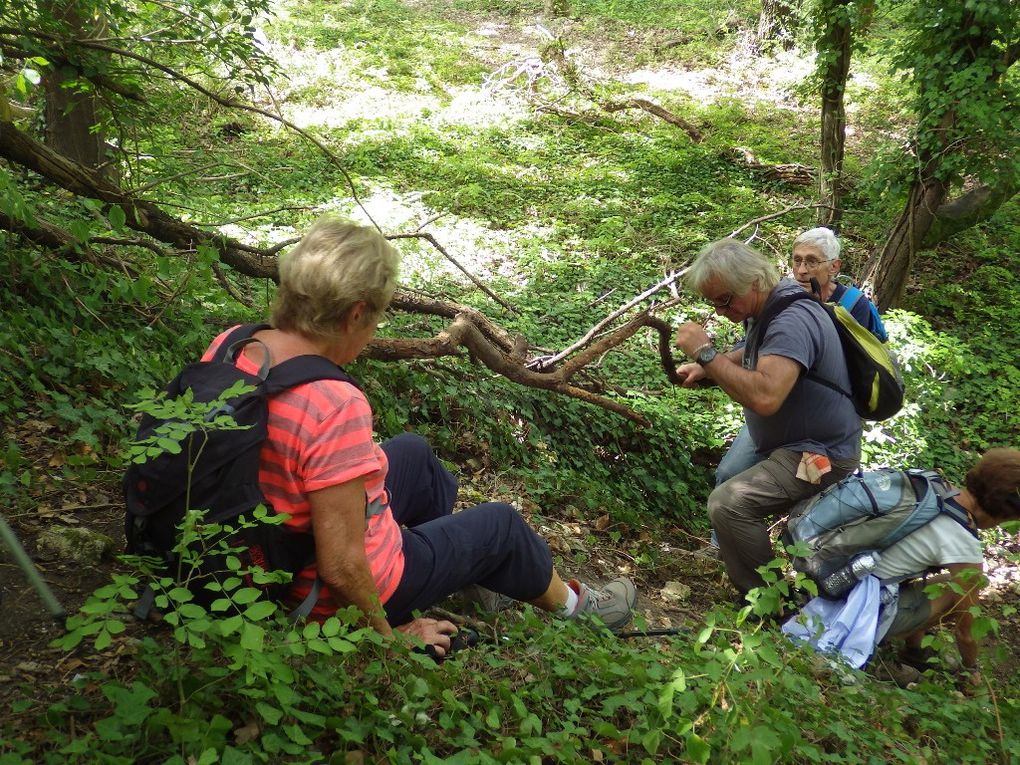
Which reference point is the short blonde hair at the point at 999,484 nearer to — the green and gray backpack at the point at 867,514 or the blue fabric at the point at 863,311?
the green and gray backpack at the point at 867,514

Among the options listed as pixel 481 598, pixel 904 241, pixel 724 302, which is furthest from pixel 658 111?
pixel 481 598

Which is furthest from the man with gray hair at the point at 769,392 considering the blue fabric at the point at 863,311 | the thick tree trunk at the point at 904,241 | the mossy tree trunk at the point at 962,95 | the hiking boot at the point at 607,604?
the thick tree trunk at the point at 904,241

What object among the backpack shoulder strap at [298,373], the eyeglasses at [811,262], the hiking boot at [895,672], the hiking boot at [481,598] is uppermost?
the eyeglasses at [811,262]

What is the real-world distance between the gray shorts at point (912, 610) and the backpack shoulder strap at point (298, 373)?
3.14 meters

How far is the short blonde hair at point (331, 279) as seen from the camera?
2.22 m

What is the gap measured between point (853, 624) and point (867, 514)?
53 centimetres

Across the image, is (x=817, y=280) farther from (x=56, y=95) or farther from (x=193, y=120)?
(x=193, y=120)

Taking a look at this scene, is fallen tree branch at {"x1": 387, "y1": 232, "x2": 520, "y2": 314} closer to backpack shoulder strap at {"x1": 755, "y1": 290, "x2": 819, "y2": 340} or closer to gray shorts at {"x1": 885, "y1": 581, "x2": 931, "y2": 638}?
backpack shoulder strap at {"x1": 755, "y1": 290, "x2": 819, "y2": 340}

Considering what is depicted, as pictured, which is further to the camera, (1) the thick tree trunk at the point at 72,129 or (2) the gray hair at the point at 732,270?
(1) the thick tree trunk at the point at 72,129

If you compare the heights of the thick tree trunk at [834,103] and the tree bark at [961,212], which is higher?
the thick tree trunk at [834,103]

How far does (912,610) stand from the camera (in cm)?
377

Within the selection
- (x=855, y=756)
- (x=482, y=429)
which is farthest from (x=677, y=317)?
(x=855, y=756)

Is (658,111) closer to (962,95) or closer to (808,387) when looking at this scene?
(962,95)

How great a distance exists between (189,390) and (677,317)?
21.9 feet
